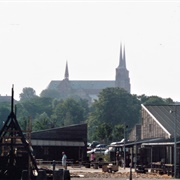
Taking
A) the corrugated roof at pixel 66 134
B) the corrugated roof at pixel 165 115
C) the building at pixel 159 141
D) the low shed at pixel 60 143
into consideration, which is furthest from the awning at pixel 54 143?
the corrugated roof at pixel 165 115

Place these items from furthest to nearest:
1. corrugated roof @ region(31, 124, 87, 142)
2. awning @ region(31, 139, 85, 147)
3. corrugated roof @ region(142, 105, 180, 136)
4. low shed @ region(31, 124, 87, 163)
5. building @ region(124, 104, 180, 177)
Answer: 1. corrugated roof @ region(31, 124, 87, 142)
2. awning @ region(31, 139, 85, 147)
3. low shed @ region(31, 124, 87, 163)
4. corrugated roof @ region(142, 105, 180, 136)
5. building @ region(124, 104, 180, 177)

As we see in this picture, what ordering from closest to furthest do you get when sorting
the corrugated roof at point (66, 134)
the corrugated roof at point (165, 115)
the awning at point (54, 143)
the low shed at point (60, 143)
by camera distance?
the corrugated roof at point (165, 115), the low shed at point (60, 143), the awning at point (54, 143), the corrugated roof at point (66, 134)

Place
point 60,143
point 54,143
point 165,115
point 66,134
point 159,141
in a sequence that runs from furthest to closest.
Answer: point 66,134
point 165,115
point 60,143
point 54,143
point 159,141

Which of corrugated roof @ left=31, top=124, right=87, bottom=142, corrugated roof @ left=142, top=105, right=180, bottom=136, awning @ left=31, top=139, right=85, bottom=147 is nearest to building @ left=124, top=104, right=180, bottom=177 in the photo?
corrugated roof @ left=142, top=105, right=180, bottom=136

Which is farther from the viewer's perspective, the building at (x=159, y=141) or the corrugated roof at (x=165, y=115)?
the corrugated roof at (x=165, y=115)

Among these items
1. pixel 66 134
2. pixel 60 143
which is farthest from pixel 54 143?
pixel 66 134

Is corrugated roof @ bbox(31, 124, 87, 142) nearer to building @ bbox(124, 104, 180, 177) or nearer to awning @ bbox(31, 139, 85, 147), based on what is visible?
awning @ bbox(31, 139, 85, 147)

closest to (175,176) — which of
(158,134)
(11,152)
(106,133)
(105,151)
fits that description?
(11,152)

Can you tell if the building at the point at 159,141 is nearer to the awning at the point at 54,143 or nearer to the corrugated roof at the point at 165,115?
the corrugated roof at the point at 165,115

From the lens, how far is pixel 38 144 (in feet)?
324

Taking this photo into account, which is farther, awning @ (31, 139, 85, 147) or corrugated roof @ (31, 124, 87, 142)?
corrugated roof @ (31, 124, 87, 142)

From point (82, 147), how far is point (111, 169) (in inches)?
1160

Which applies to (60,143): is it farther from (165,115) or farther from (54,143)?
(165,115)

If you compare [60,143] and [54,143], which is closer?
[54,143]
